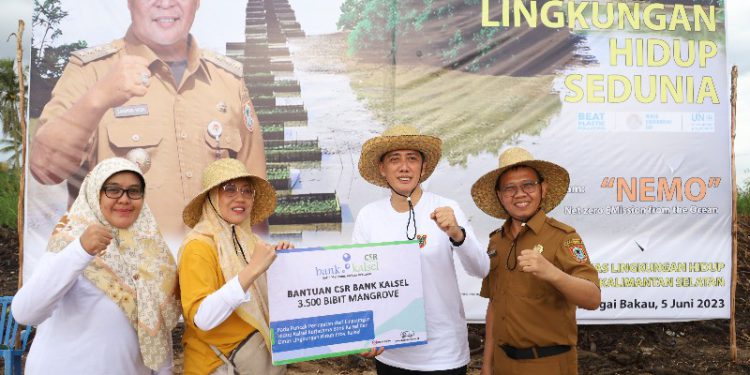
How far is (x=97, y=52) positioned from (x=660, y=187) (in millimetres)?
5132

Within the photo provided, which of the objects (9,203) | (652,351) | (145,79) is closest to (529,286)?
(145,79)

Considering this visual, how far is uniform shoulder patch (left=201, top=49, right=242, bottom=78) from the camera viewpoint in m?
4.75

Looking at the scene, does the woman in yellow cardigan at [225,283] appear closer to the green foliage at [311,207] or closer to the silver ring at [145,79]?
the green foliage at [311,207]

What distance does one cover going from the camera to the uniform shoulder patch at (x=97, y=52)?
470 centimetres

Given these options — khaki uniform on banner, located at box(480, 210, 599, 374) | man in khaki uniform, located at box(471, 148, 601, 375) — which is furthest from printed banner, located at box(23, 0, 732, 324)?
khaki uniform on banner, located at box(480, 210, 599, 374)

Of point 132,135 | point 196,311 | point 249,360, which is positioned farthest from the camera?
point 132,135

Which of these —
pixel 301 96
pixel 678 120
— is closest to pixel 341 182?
pixel 301 96

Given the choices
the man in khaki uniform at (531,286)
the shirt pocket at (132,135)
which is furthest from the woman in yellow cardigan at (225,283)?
the shirt pocket at (132,135)

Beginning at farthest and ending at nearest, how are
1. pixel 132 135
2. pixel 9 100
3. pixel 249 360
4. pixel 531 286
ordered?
pixel 9 100 → pixel 132 135 → pixel 531 286 → pixel 249 360

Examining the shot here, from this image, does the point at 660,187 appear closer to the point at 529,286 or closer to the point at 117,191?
the point at 529,286

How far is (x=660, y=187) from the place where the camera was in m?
4.95

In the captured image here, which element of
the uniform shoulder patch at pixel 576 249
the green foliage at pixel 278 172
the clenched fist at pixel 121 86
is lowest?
the uniform shoulder patch at pixel 576 249

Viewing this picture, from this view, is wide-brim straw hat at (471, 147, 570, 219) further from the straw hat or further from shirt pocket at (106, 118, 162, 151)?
shirt pocket at (106, 118, 162, 151)

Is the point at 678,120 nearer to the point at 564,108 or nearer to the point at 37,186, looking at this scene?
the point at 564,108
